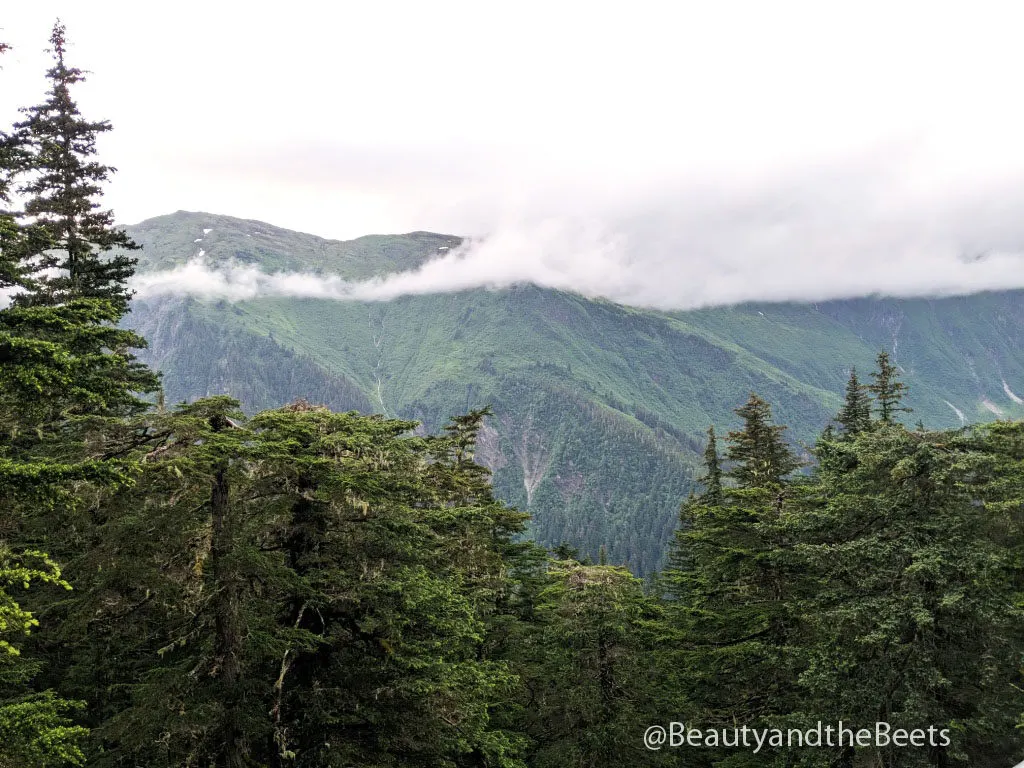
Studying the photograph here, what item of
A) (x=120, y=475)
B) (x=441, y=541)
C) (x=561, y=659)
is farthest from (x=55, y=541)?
(x=561, y=659)

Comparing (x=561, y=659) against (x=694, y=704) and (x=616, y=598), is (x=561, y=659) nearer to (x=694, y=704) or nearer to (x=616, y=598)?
(x=616, y=598)

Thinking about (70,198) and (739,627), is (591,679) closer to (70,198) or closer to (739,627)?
(739,627)

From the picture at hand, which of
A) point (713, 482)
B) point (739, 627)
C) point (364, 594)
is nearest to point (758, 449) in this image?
point (713, 482)

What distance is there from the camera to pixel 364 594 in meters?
13.5

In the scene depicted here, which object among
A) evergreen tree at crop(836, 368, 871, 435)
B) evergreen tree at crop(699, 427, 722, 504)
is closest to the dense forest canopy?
evergreen tree at crop(699, 427, 722, 504)

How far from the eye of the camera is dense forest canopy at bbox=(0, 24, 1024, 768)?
37.5ft

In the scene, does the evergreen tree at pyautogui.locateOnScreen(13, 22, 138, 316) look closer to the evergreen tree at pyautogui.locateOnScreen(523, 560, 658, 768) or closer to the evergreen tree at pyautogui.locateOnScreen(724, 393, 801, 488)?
the evergreen tree at pyautogui.locateOnScreen(523, 560, 658, 768)

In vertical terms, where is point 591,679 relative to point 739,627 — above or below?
below

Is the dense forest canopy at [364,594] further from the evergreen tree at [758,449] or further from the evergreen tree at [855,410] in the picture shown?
the evergreen tree at [855,410]

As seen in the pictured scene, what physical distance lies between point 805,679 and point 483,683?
9.81 m

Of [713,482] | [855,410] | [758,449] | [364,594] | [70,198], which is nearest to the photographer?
[364,594]

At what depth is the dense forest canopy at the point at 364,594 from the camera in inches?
450

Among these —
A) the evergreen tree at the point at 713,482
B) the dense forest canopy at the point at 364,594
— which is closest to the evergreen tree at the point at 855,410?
the evergreen tree at the point at 713,482

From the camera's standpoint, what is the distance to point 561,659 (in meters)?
23.8
